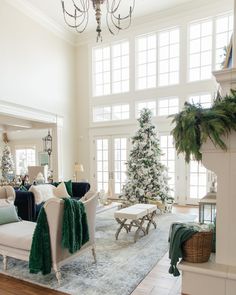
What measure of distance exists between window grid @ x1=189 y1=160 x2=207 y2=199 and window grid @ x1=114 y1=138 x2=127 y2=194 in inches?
91.9

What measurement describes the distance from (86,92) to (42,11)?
2951 millimetres

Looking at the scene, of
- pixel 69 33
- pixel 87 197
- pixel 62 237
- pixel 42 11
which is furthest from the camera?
pixel 69 33

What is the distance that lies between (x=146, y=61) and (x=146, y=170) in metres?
3.94

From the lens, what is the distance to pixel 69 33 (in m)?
8.72

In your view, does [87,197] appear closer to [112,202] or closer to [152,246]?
[152,246]

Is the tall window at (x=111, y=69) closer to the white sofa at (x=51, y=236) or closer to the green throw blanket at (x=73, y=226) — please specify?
the white sofa at (x=51, y=236)

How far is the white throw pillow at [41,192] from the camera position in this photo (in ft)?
16.7

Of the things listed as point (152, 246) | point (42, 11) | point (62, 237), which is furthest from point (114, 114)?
point (62, 237)

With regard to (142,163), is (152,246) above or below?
below

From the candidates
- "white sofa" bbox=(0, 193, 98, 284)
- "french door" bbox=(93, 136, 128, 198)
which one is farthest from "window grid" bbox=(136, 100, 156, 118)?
"white sofa" bbox=(0, 193, 98, 284)

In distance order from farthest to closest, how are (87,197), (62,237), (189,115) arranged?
1. (87,197)
2. (62,237)
3. (189,115)

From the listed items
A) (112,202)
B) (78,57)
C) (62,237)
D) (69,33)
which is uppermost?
(69,33)

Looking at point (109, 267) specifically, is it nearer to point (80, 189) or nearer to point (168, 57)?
point (80, 189)

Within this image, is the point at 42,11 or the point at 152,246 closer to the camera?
the point at 152,246
